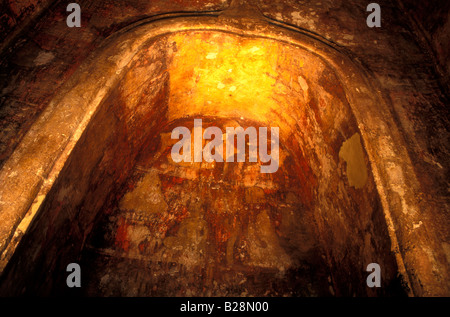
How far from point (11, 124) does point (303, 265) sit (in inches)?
117

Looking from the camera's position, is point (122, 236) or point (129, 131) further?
point (129, 131)

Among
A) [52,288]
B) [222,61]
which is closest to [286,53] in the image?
[222,61]

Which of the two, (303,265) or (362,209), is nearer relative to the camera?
(362,209)

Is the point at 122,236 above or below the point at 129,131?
below

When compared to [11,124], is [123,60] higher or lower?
higher

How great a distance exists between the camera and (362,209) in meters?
2.04

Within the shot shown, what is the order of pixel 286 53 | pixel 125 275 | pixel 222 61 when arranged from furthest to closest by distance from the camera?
1. pixel 222 61
2. pixel 286 53
3. pixel 125 275

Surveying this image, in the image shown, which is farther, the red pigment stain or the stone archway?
the red pigment stain

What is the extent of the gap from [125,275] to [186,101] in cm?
235

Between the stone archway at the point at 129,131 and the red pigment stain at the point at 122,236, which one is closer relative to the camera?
the stone archway at the point at 129,131
